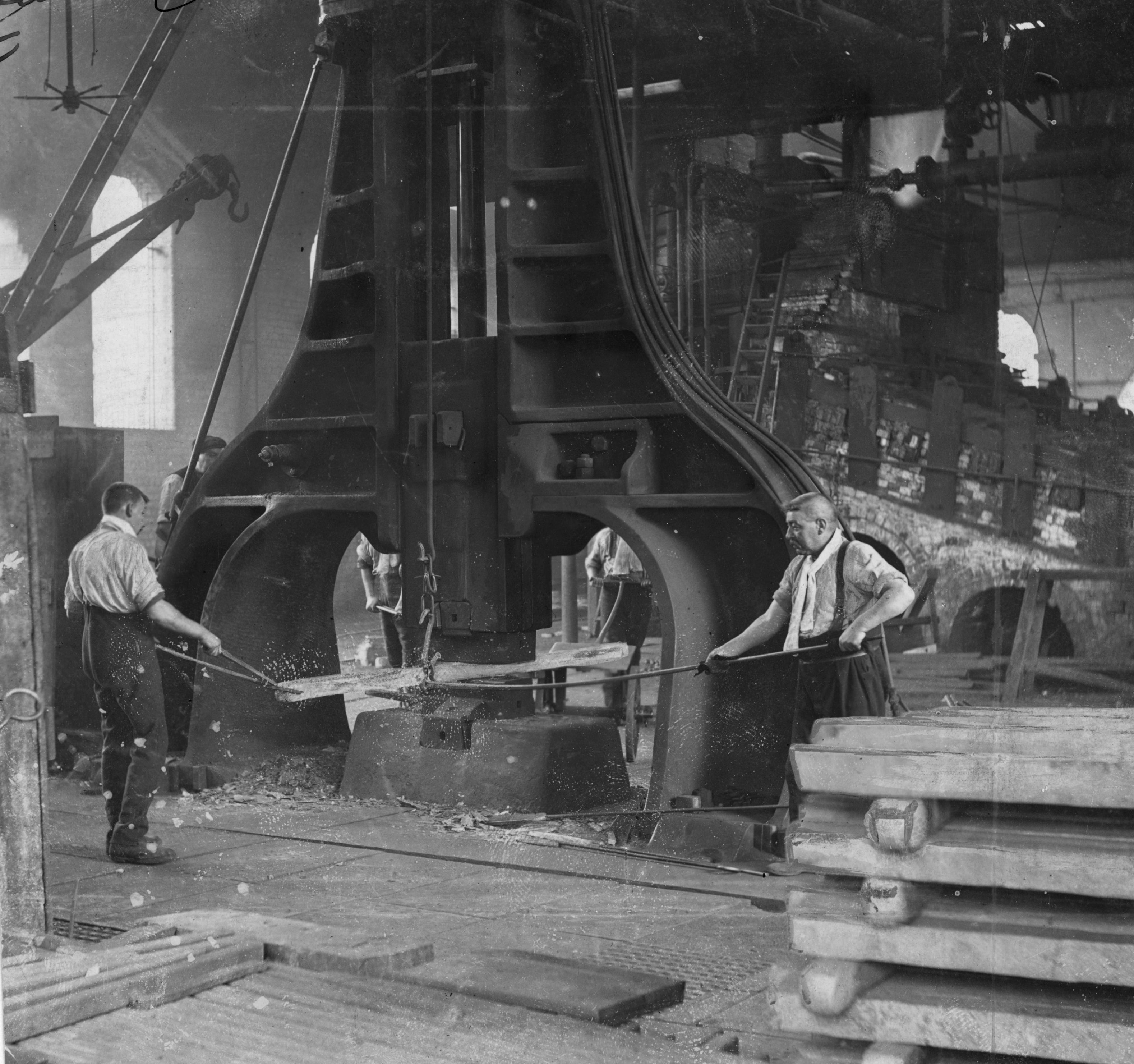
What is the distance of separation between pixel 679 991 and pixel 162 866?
107 inches

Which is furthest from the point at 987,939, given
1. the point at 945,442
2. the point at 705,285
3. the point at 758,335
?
the point at 705,285

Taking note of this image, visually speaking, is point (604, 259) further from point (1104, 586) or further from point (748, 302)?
point (1104, 586)

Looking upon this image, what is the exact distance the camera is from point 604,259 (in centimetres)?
658

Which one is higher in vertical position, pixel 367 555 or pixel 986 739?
pixel 367 555

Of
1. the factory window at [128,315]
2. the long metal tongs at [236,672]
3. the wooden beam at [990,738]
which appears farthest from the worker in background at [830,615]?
the factory window at [128,315]

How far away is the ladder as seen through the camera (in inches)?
205

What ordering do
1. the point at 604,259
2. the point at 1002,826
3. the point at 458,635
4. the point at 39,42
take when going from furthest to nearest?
1. the point at 458,635
2. the point at 604,259
3. the point at 39,42
4. the point at 1002,826

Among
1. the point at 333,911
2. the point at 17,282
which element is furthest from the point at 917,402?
the point at 17,282

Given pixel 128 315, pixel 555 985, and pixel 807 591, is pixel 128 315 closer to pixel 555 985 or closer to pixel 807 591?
pixel 807 591

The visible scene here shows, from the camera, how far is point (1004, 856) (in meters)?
3.01

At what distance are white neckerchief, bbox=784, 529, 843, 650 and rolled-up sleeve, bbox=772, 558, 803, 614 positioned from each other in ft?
0.08

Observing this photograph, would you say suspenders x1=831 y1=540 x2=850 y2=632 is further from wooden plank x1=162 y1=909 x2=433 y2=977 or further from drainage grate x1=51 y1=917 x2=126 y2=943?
drainage grate x1=51 y1=917 x2=126 y2=943

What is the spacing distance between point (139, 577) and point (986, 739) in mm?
3956

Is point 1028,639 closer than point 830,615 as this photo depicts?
Yes
